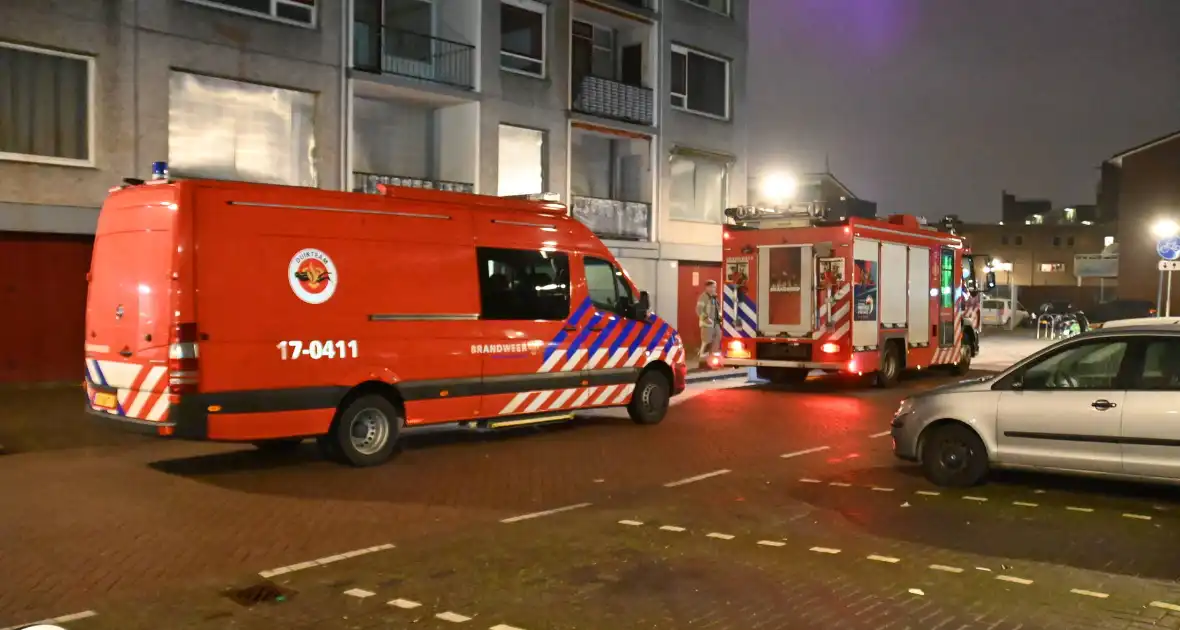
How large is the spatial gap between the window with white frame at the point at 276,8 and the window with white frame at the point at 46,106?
261 cm

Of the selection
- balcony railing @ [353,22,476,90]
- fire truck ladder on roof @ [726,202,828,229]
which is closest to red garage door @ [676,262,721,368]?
balcony railing @ [353,22,476,90]

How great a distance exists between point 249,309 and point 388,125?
13.5m

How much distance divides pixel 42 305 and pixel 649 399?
9800mm

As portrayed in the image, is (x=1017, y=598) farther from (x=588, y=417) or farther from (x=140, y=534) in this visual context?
(x=588, y=417)

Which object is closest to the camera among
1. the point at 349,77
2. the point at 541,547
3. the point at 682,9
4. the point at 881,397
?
the point at 541,547

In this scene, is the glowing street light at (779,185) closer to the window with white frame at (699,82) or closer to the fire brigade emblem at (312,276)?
the window with white frame at (699,82)

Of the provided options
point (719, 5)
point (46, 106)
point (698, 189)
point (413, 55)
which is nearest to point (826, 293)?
point (413, 55)

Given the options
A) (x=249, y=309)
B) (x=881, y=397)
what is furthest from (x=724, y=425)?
(x=249, y=309)

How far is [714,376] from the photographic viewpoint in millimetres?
20344

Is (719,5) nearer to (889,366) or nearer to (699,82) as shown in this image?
(699,82)

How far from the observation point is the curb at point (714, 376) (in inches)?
780

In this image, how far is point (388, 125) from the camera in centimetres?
2191

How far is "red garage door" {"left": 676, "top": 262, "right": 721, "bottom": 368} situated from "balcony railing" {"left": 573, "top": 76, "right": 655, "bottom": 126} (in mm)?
4153

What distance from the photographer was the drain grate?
570 cm
